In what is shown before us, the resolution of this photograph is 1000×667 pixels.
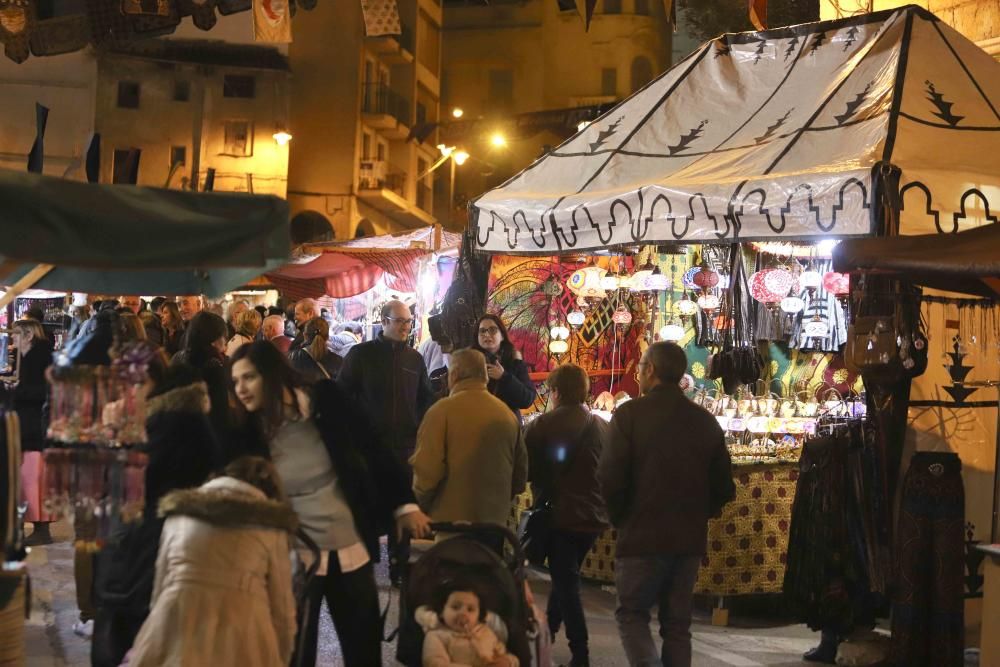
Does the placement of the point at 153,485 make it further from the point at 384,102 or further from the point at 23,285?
the point at 384,102

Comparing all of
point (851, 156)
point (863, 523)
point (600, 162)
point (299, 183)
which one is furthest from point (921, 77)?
point (299, 183)

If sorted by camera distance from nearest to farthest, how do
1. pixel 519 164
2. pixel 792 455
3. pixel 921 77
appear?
pixel 921 77
pixel 792 455
pixel 519 164

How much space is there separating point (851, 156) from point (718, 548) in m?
3.35

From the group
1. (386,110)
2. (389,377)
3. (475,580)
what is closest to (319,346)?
(389,377)

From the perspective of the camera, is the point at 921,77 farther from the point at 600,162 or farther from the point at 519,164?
the point at 519,164

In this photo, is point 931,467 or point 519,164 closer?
point 931,467

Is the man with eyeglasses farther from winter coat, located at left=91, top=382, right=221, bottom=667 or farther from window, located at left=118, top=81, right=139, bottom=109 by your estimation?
window, located at left=118, top=81, right=139, bottom=109

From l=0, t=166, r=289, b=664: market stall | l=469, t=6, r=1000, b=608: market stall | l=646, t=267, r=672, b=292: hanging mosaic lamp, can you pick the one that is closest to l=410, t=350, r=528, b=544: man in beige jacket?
l=469, t=6, r=1000, b=608: market stall

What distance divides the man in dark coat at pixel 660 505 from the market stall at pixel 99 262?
8.31 feet

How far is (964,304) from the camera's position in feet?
31.2

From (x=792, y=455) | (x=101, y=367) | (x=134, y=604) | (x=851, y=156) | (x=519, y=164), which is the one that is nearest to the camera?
(x=101, y=367)

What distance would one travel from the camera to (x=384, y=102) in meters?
48.9

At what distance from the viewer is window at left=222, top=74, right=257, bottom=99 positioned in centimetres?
4528

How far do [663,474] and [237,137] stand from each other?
40.1 meters
